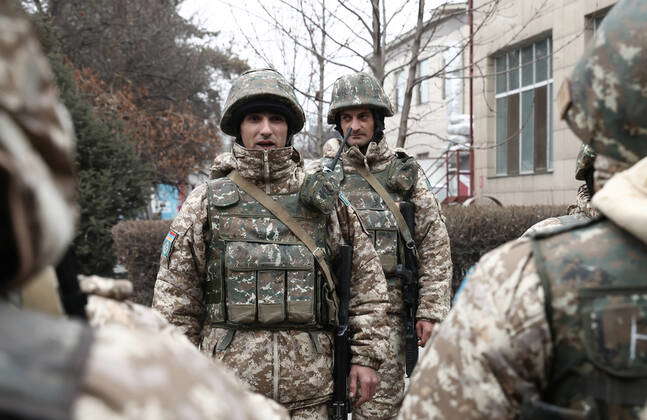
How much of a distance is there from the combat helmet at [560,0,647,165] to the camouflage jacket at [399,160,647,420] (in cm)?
12

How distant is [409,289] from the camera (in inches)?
165

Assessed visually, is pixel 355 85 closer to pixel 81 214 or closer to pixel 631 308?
pixel 631 308

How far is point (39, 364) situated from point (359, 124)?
3.97m

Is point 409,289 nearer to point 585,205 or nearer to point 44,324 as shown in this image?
point 585,205

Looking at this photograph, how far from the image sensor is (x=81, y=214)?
9.77 metres

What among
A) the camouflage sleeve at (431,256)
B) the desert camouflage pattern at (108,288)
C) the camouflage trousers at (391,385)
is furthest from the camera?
the camouflage sleeve at (431,256)

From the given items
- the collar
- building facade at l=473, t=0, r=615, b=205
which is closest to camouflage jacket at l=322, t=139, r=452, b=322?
the collar

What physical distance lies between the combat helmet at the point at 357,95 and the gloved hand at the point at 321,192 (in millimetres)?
1533

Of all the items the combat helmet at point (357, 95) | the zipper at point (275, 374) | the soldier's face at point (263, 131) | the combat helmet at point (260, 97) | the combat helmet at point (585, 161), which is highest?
the combat helmet at point (357, 95)

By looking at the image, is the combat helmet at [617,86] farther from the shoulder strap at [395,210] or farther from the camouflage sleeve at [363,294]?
the shoulder strap at [395,210]

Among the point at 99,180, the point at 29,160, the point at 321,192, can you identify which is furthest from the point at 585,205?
the point at 99,180

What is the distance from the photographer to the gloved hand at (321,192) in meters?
3.16

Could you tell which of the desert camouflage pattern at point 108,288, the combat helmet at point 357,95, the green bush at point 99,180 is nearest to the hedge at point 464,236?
the green bush at point 99,180

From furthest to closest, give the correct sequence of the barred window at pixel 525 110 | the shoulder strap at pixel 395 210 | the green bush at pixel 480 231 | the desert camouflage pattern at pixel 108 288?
the barred window at pixel 525 110 → the green bush at pixel 480 231 → the shoulder strap at pixel 395 210 → the desert camouflage pattern at pixel 108 288
